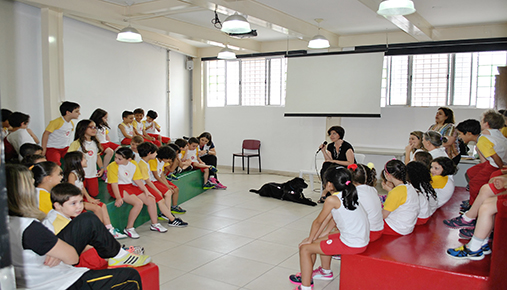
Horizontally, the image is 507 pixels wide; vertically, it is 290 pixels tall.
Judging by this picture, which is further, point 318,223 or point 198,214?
point 198,214

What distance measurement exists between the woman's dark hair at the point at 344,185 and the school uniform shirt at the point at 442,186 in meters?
1.69

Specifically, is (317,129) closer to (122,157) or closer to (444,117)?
(444,117)

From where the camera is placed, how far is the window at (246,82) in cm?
927

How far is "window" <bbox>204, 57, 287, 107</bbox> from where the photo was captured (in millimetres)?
9266

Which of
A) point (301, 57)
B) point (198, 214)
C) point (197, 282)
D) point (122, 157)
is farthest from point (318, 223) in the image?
point (301, 57)

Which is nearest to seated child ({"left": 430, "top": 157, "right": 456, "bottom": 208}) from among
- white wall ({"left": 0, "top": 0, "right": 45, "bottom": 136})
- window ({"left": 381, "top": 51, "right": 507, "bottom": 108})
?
window ({"left": 381, "top": 51, "right": 507, "bottom": 108})

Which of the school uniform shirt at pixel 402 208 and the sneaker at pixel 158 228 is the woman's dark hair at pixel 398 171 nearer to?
the school uniform shirt at pixel 402 208

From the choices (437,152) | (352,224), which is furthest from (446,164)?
(352,224)

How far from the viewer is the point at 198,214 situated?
213 inches

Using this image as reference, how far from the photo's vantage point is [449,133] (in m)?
5.15

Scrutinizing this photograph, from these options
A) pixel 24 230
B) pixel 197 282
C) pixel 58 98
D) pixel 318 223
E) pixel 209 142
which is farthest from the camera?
pixel 209 142

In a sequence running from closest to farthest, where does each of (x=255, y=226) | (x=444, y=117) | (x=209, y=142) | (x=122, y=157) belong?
1. (x=122, y=157)
2. (x=255, y=226)
3. (x=444, y=117)
4. (x=209, y=142)

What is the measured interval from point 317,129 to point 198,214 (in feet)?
13.8

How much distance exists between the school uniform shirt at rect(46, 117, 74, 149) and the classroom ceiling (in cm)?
165
